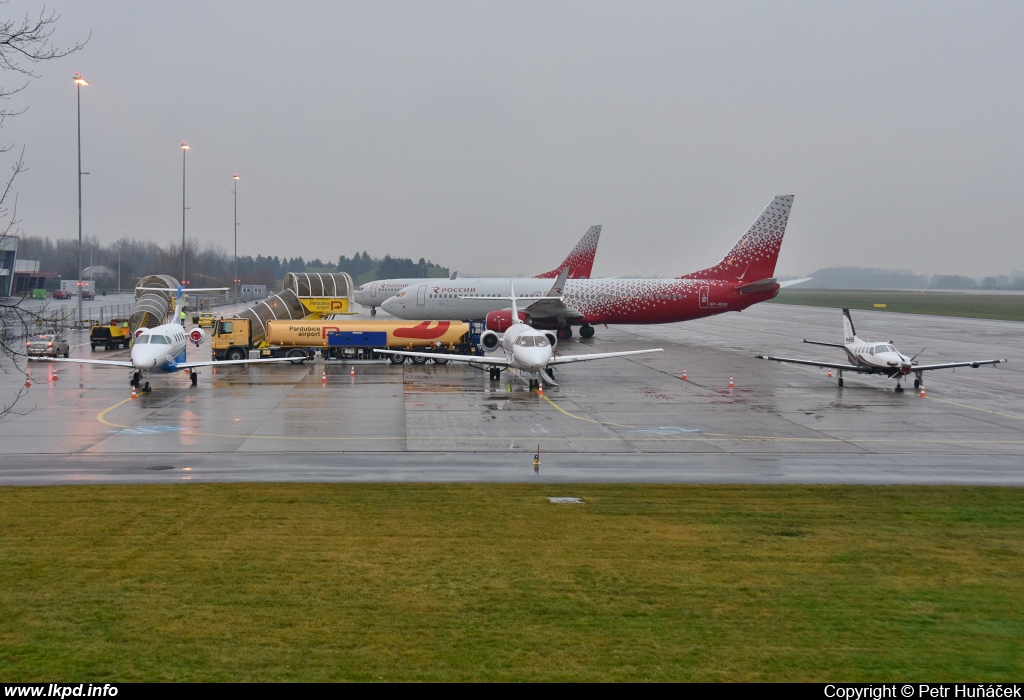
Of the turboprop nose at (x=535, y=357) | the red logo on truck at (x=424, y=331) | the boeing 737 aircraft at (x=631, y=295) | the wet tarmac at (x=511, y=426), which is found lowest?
the wet tarmac at (x=511, y=426)

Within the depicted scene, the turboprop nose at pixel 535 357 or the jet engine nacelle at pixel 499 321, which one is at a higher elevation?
the jet engine nacelle at pixel 499 321

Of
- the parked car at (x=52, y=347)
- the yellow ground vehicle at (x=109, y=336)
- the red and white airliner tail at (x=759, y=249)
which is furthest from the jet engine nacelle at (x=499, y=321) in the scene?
the parked car at (x=52, y=347)

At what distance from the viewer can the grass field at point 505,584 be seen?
11.5 meters

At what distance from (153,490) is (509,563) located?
10.3 m

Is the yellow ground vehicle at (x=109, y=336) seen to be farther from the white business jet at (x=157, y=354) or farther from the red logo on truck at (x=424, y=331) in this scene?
the red logo on truck at (x=424, y=331)

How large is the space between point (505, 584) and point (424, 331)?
132 ft

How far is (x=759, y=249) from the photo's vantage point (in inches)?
2618

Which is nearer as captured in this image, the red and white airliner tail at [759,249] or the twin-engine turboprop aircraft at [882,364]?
the twin-engine turboprop aircraft at [882,364]

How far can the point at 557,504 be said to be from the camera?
19797 mm

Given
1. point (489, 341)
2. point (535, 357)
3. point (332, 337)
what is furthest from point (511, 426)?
point (332, 337)

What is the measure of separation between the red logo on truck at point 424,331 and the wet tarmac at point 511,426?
317 centimetres
